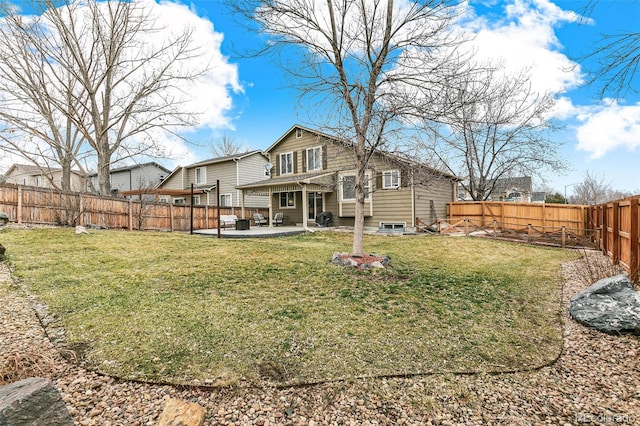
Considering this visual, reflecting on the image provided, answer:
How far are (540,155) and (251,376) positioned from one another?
1860 cm

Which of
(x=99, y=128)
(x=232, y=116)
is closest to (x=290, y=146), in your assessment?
(x=232, y=116)

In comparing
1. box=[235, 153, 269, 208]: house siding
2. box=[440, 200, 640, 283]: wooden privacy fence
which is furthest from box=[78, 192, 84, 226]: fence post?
box=[440, 200, 640, 283]: wooden privacy fence

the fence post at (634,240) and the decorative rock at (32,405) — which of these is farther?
the fence post at (634,240)

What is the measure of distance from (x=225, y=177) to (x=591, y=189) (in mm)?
36266

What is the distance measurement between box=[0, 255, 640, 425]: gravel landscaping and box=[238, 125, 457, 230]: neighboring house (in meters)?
9.99

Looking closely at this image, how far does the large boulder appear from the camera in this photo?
3.82m

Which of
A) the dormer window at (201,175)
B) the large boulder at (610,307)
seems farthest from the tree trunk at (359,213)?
the dormer window at (201,175)

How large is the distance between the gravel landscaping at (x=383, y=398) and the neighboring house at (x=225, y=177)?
19.3m

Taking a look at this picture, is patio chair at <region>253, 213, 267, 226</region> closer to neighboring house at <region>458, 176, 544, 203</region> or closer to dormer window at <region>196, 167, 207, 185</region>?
dormer window at <region>196, 167, 207, 185</region>

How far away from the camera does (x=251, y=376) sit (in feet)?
9.37

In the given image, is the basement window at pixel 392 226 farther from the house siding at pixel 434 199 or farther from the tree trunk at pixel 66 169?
the tree trunk at pixel 66 169

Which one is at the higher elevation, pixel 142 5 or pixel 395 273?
pixel 142 5

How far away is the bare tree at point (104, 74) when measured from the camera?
14992mm

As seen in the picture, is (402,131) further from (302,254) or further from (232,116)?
(232,116)
